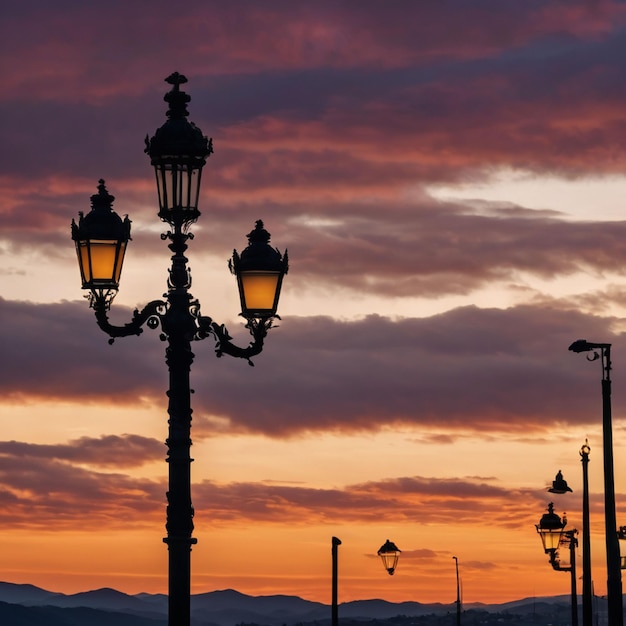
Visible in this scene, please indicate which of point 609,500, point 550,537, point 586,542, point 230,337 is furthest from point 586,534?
point 230,337

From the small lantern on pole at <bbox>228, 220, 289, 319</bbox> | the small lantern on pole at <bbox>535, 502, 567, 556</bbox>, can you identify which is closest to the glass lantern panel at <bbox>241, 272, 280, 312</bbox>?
the small lantern on pole at <bbox>228, 220, 289, 319</bbox>

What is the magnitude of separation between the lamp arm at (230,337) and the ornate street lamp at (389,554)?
4130cm

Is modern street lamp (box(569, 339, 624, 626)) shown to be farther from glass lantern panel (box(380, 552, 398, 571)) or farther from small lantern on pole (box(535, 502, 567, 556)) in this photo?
glass lantern panel (box(380, 552, 398, 571))

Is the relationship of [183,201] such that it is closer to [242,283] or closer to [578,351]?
[242,283]

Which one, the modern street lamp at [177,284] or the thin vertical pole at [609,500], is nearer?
the modern street lamp at [177,284]

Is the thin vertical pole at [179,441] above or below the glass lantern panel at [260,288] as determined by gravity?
below

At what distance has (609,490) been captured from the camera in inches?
1538

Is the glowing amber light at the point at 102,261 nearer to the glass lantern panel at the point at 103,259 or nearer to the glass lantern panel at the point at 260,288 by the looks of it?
the glass lantern panel at the point at 103,259

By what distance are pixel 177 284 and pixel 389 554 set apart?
4242 cm

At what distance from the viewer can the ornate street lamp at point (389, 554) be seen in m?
62.5

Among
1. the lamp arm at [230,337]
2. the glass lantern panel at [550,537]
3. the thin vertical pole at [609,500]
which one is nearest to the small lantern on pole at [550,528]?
the glass lantern panel at [550,537]

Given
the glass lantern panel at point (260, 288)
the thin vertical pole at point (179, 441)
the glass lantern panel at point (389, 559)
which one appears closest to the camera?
the thin vertical pole at point (179, 441)

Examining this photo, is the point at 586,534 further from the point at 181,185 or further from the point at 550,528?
the point at 181,185

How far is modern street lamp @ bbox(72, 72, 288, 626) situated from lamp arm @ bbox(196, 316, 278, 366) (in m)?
0.01
